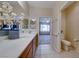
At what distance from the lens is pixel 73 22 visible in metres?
5.95

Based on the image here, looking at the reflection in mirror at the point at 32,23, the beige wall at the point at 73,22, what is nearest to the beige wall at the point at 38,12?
the reflection in mirror at the point at 32,23

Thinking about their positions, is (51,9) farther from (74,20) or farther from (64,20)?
(74,20)

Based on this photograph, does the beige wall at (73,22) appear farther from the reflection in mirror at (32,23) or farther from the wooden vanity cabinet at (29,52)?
the wooden vanity cabinet at (29,52)

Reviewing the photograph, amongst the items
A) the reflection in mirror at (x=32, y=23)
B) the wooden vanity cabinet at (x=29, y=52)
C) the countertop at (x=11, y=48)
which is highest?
the reflection in mirror at (x=32, y=23)

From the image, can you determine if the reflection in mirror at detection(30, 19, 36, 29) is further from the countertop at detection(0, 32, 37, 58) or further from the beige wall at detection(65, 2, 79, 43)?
the countertop at detection(0, 32, 37, 58)

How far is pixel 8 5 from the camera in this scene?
284 cm

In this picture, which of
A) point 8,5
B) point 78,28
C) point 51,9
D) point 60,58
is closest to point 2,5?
point 8,5

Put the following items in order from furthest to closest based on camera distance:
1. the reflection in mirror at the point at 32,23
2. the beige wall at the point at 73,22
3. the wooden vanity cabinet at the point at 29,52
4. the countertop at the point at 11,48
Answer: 1. the reflection in mirror at the point at 32,23
2. the beige wall at the point at 73,22
3. the wooden vanity cabinet at the point at 29,52
4. the countertop at the point at 11,48

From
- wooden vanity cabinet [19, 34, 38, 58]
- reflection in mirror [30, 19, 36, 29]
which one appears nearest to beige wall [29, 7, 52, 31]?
reflection in mirror [30, 19, 36, 29]

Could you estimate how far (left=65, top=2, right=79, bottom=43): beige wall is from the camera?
5.53 metres

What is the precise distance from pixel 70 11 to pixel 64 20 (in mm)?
765

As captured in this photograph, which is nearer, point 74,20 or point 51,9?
point 74,20

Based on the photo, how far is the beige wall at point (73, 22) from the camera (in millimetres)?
5531

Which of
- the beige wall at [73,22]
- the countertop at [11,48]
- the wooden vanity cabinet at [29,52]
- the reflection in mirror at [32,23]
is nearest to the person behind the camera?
the countertop at [11,48]
